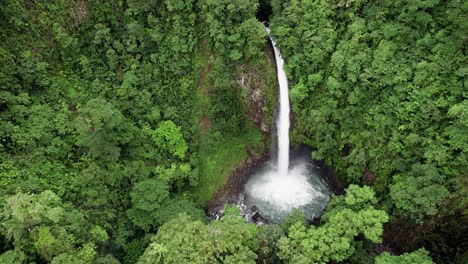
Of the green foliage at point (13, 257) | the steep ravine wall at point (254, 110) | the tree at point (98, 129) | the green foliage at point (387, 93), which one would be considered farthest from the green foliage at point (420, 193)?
the green foliage at point (13, 257)

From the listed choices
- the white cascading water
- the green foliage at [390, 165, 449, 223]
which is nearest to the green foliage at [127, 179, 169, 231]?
the white cascading water

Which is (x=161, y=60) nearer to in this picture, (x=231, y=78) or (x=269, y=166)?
(x=231, y=78)

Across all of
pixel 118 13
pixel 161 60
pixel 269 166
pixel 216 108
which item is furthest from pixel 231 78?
pixel 118 13

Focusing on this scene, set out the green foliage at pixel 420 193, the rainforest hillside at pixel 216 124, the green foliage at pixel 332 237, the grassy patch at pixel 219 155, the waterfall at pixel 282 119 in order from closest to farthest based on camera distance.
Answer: the green foliage at pixel 332 237
the rainforest hillside at pixel 216 124
the green foliage at pixel 420 193
the waterfall at pixel 282 119
the grassy patch at pixel 219 155

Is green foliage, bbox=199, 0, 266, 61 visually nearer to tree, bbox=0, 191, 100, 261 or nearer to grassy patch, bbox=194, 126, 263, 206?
grassy patch, bbox=194, 126, 263, 206

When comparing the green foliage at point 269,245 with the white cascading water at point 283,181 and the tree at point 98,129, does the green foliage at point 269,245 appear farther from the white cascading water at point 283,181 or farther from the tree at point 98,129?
the tree at point 98,129

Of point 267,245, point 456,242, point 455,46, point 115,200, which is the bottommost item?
point 456,242

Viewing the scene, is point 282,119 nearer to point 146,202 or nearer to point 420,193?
point 420,193
